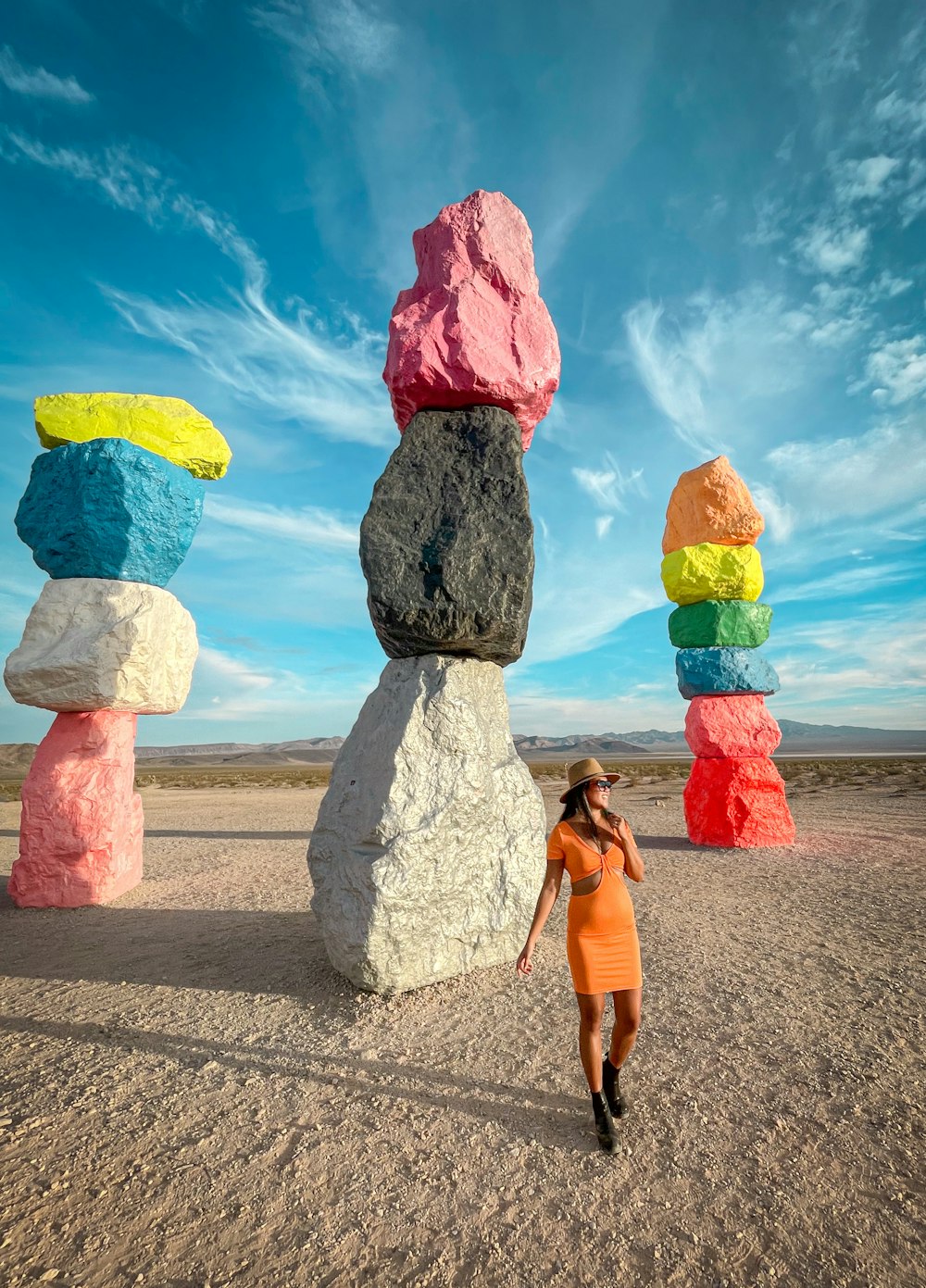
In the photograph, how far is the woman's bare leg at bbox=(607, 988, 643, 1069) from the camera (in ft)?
9.30

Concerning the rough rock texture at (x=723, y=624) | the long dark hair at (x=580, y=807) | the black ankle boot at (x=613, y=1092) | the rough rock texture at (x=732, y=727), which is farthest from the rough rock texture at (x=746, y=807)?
the long dark hair at (x=580, y=807)

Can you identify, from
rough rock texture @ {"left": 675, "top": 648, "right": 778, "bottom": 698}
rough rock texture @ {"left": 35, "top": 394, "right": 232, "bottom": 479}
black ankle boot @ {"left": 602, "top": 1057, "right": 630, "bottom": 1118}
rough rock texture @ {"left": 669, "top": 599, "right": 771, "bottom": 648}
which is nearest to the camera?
black ankle boot @ {"left": 602, "top": 1057, "right": 630, "bottom": 1118}

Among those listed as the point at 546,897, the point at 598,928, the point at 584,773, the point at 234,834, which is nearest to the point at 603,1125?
the point at 598,928

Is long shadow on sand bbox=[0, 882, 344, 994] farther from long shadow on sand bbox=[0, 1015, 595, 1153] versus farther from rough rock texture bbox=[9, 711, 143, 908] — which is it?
long shadow on sand bbox=[0, 1015, 595, 1153]

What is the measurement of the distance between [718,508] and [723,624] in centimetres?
181

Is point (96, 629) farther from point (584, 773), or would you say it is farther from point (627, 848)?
point (627, 848)

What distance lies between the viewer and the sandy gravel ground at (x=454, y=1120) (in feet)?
7.30

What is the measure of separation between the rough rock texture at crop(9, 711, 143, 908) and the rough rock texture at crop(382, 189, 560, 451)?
501 cm

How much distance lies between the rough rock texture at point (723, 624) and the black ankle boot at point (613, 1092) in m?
7.64

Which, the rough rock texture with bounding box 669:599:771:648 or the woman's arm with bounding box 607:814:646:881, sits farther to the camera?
the rough rock texture with bounding box 669:599:771:648

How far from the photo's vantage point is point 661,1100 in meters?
3.07

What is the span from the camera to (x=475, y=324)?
5184mm

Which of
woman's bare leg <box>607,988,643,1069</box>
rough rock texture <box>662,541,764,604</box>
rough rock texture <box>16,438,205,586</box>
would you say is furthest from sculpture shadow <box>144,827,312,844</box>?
woman's bare leg <box>607,988,643,1069</box>

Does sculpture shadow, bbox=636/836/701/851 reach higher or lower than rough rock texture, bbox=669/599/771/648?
lower
